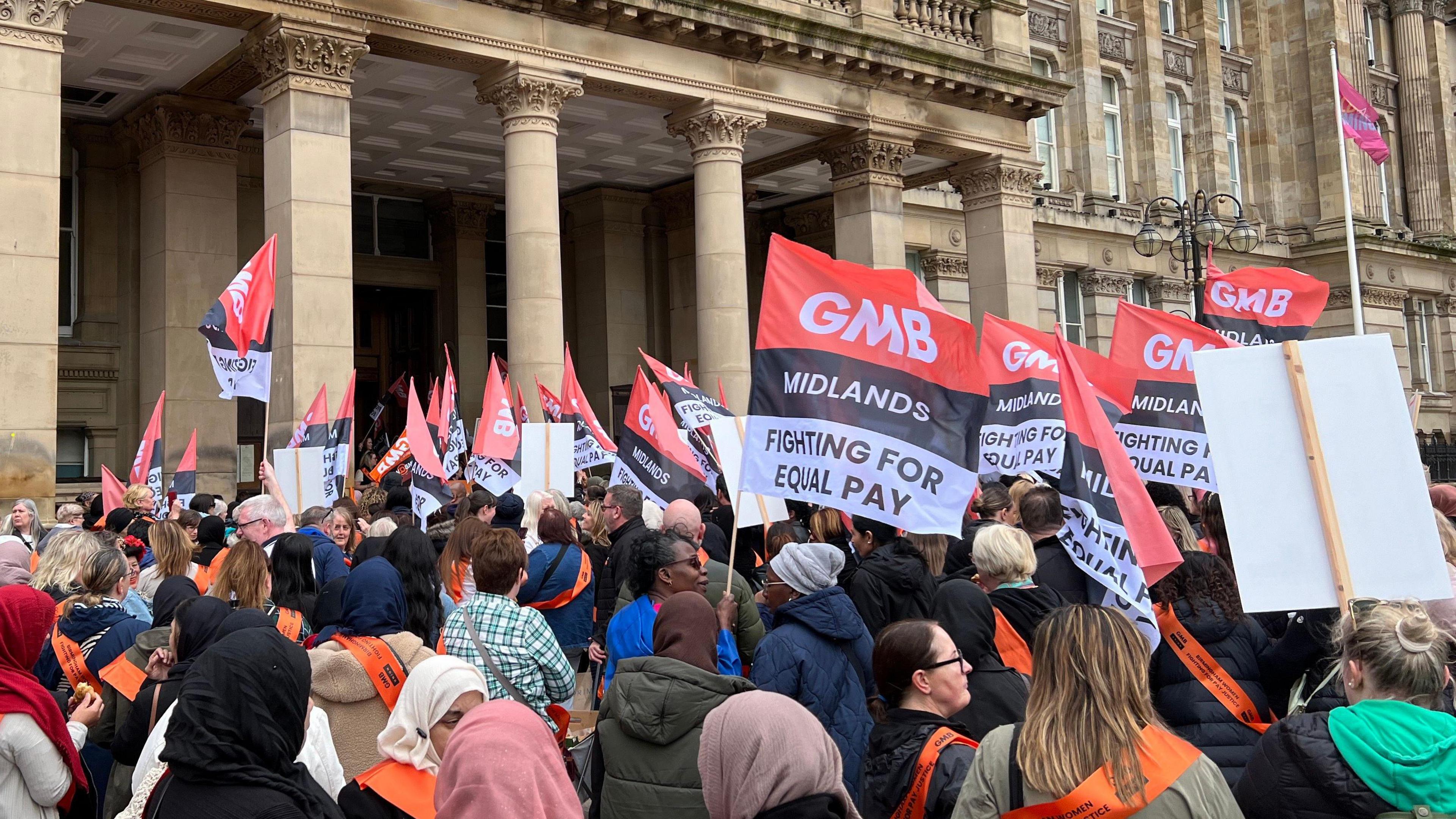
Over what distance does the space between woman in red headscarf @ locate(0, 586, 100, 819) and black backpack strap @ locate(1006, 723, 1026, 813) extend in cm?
297

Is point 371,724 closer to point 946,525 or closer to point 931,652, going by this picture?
point 931,652

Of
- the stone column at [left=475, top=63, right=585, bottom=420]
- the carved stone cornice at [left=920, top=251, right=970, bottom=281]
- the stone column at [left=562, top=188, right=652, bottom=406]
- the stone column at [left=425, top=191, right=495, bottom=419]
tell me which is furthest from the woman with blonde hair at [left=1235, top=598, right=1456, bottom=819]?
the carved stone cornice at [left=920, top=251, right=970, bottom=281]

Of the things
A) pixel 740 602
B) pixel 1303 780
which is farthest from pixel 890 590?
pixel 1303 780

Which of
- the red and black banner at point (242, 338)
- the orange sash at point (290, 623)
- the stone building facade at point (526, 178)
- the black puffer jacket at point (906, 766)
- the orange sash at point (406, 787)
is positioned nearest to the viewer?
the black puffer jacket at point (906, 766)

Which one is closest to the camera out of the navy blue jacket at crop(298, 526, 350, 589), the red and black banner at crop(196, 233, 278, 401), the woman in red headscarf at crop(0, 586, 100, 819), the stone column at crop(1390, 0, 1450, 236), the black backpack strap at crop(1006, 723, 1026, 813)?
the black backpack strap at crop(1006, 723, 1026, 813)

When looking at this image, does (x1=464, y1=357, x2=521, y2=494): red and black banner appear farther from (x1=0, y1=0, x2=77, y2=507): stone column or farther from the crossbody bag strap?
the crossbody bag strap

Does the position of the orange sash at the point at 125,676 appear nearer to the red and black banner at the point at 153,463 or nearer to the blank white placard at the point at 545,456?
the blank white placard at the point at 545,456

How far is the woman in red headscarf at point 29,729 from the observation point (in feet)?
13.4

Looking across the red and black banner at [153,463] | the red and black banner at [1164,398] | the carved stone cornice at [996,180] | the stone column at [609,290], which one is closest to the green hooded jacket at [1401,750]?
the red and black banner at [1164,398]

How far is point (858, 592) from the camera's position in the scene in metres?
6.55

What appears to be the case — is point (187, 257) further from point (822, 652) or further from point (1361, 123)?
point (1361, 123)

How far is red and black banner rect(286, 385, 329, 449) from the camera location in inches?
551

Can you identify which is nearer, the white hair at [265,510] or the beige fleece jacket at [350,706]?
the beige fleece jacket at [350,706]

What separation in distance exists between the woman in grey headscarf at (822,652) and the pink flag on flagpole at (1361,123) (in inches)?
956
